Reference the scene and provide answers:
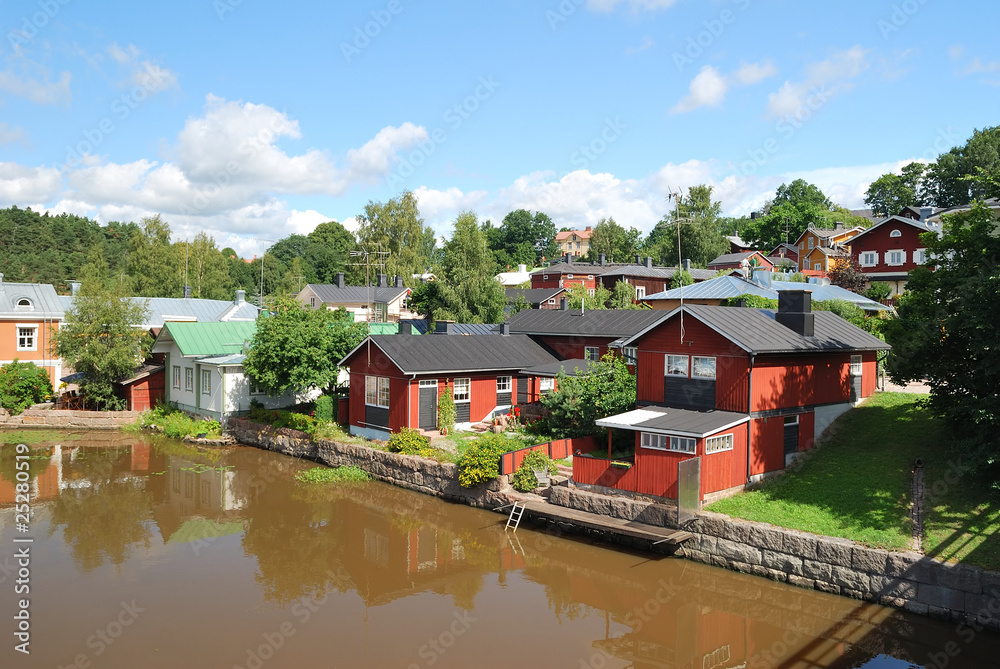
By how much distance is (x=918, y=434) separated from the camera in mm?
19703

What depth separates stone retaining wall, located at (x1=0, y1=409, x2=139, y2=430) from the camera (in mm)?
33594

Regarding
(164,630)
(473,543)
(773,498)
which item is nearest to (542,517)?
(473,543)

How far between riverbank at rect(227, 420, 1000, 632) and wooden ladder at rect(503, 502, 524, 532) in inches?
15.6

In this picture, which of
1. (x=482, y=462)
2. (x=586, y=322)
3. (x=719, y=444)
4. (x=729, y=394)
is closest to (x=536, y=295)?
(x=586, y=322)

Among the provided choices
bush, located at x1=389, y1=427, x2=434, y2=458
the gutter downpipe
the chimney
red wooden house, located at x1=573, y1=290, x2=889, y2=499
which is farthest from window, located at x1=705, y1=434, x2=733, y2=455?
bush, located at x1=389, y1=427, x2=434, y2=458

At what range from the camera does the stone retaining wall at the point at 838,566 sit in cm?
1313

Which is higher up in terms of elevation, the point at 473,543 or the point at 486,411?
the point at 486,411

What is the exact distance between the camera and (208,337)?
3506cm

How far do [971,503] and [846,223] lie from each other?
73.3 meters

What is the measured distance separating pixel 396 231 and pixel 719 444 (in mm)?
50444

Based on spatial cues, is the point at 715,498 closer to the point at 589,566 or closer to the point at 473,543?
the point at 589,566

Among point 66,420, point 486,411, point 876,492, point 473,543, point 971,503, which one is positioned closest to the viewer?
point 971,503

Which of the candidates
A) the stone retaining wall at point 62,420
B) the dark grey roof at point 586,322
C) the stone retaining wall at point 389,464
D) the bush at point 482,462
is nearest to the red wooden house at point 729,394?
the bush at point 482,462

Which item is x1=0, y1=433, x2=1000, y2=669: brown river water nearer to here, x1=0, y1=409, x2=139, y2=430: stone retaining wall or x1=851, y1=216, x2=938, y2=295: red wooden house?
x1=0, y1=409, x2=139, y2=430: stone retaining wall
